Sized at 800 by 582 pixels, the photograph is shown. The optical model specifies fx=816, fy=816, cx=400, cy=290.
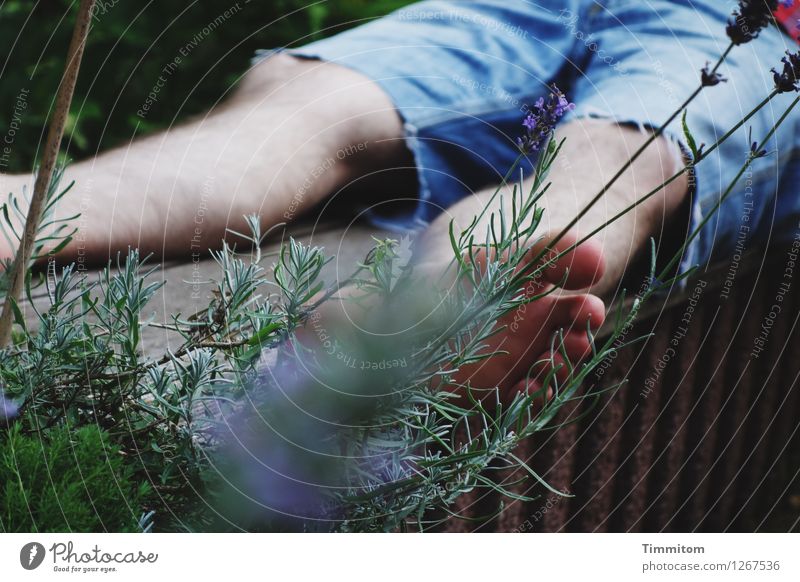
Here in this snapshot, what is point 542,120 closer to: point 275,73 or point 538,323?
point 538,323

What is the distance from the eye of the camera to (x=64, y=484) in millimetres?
366

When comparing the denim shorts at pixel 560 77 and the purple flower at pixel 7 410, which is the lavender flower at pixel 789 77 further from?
the purple flower at pixel 7 410

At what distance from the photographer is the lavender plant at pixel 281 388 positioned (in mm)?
401

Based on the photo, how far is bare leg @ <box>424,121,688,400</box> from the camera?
0.48 m

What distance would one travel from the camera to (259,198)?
2.03 feet

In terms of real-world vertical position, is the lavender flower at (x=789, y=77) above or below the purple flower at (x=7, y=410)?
Result: above

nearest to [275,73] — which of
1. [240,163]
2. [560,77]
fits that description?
[240,163]

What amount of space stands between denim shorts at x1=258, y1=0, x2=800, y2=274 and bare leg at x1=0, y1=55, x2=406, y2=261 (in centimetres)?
3

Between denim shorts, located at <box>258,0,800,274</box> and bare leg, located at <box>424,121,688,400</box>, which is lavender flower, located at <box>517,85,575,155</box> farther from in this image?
denim shorts, located at <box>258,0,800,274</box>

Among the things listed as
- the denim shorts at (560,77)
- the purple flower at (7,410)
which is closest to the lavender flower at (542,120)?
the denim shorts at (560,77)
